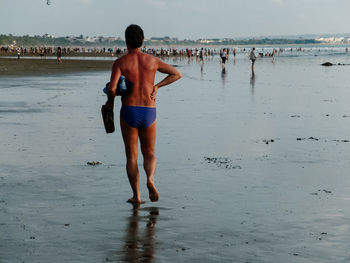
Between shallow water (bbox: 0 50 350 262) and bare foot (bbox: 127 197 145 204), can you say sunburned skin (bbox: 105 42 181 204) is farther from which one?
shallow water (bbox: 0 50 350 262)

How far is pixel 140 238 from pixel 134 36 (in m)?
2.47

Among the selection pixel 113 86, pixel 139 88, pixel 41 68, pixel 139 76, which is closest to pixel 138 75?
pixel 139 76

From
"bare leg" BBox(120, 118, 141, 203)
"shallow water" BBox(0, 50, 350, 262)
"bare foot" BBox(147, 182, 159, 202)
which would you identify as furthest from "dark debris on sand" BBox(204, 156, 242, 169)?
"bare foot" BBox(147, 182, 159, 202)

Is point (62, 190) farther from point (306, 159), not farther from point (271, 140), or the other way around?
point (271, 140)

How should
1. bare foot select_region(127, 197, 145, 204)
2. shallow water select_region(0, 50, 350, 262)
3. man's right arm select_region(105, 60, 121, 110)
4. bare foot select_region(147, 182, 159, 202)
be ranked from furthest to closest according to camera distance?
1. bare foot select_region(127, 197, 145, 204)
2. bare foot select_region(147, 182, 159, 202)
3. man's right arm select_region(105, 60, 121, 110)
4. shallow water select_region(0, 50, 350, 262)

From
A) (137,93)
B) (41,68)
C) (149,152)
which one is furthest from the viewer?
(41,68)

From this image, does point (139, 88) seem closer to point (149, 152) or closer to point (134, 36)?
point (134, 36)

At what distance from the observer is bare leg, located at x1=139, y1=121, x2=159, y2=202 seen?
755cm

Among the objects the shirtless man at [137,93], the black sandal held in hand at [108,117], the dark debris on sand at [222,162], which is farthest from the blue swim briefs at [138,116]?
the dark debris on sand at [222,162]

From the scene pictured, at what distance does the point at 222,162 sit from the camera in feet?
35.2

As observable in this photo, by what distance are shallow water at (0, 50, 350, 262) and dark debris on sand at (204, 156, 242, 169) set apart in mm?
16

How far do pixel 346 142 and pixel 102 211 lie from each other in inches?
286

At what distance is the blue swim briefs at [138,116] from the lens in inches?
297

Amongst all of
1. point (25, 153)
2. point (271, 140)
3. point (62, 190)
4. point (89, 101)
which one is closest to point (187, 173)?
point (62, 190)
